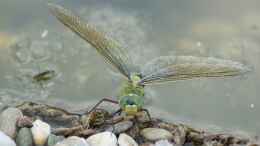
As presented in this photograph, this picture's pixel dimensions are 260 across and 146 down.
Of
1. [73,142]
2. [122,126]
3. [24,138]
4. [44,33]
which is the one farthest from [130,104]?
[44,33]

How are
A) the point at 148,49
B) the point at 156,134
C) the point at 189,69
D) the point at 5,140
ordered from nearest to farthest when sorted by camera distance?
the point at 5,140 < the point at 156,134 < the point at 189,69 < the point at 148,49

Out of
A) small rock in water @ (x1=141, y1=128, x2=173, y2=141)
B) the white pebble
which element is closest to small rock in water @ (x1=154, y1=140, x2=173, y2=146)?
small rock in water @ (x1=141, y1=128, x2=173, y2=141)

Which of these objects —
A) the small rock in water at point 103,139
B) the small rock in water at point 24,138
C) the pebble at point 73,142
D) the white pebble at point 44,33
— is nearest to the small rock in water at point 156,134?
the small rock in water at point 103,139

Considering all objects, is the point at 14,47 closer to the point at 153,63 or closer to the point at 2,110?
the point at 2,110

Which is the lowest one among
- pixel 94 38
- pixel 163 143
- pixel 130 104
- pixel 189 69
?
pixel 163 143

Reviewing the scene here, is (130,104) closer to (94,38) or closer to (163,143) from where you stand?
(163,143)

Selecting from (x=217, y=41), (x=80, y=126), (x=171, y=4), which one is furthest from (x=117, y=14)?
→ (x=80, y=126)

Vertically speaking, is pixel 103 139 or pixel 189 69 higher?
pixel 189 69
